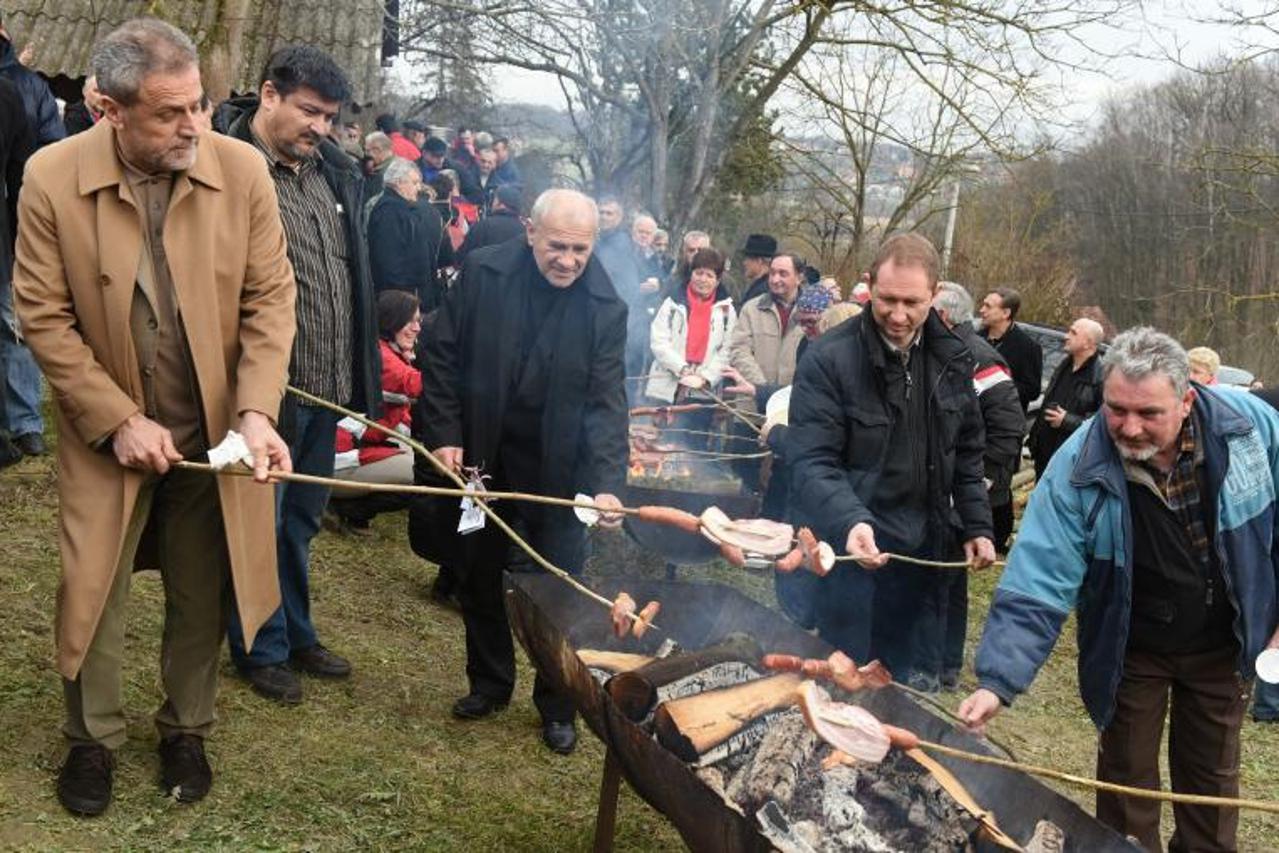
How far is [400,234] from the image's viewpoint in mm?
7832

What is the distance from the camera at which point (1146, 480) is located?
349 cm

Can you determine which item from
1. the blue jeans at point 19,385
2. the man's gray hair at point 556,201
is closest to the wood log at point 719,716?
the man's gray hair at point 556,201

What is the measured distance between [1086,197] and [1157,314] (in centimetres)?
374

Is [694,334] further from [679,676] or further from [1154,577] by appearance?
[1154,577]

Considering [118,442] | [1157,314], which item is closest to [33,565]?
[118,442]

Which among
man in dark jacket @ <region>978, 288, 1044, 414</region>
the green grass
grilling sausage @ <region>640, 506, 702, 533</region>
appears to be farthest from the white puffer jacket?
grilling sausage @ <region>640, 506, 702, 533</region>

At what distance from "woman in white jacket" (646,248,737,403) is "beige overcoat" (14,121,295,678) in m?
5.05

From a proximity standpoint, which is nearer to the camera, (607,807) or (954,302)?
(607,807)

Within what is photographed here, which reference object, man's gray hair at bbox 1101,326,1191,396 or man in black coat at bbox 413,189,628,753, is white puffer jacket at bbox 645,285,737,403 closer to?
man in black coat at bbox 413,189,628,753

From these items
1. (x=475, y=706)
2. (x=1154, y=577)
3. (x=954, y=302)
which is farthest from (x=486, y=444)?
(x=954, y=302)

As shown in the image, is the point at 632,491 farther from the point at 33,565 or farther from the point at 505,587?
the point at 33,565

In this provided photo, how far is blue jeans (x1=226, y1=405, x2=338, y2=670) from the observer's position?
4586mm

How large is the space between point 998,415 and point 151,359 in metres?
4.10

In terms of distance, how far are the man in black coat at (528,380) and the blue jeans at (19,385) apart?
290cm
